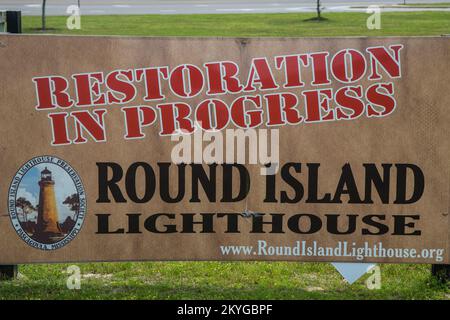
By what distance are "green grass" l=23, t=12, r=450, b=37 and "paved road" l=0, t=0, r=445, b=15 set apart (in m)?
2.50

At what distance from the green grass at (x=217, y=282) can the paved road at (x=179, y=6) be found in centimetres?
2272

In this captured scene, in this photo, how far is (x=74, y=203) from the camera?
5.48 meters

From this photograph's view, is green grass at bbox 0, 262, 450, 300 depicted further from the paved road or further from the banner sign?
the paved road

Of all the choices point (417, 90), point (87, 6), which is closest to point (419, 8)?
point (87, 6)

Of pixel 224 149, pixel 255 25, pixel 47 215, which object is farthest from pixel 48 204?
pixel 255 25

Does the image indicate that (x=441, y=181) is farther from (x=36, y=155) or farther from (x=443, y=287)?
(x=36, y=155)

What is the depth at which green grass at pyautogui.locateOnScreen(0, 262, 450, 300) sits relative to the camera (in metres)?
5.39

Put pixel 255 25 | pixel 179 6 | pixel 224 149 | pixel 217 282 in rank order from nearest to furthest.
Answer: pixel 224 149 → pixel 217 282 → pixel 255 25 → pixel 179 6

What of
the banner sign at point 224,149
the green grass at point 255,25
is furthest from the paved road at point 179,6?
the banner sign at point 224,149

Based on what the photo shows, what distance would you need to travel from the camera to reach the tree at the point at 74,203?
17.9 ft

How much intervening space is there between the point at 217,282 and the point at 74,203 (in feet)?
4.02

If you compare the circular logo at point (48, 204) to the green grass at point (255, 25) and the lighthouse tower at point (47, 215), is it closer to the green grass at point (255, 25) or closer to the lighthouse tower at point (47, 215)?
the lighthouse tower at point (47, 215)

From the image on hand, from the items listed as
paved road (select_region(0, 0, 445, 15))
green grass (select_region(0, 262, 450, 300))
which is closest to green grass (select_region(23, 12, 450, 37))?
paved road (select_region(0, 0, 445, 15))

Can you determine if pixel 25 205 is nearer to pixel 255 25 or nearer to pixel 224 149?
pixel 224 149
